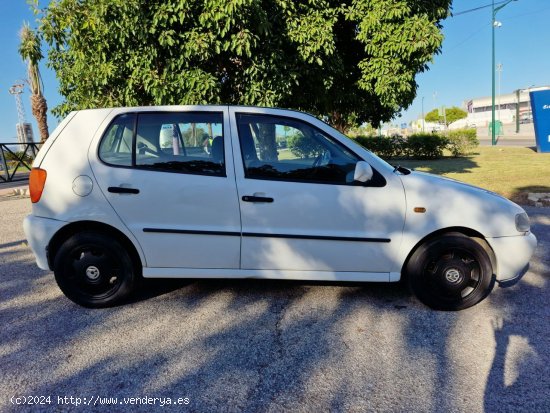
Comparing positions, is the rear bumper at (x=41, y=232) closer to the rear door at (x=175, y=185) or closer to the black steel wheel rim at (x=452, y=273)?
the rear door at (x=175, y=185)

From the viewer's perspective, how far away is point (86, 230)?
3.46m

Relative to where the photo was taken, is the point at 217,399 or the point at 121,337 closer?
the point at 217,399

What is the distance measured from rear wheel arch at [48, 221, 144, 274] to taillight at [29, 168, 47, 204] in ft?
1.14

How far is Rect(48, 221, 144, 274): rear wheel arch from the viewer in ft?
11.3

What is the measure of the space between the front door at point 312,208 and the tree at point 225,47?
326 cm

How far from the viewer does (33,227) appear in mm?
3424

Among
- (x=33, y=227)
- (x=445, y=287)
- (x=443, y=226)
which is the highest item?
(x=33, y=227)

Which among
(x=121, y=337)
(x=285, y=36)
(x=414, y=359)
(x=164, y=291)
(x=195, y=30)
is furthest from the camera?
(x=285, y=36)

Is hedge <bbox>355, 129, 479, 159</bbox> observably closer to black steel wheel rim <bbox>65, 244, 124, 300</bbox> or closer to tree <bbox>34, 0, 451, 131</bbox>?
tree <bbox>34, 0, 451, 131</bbox>

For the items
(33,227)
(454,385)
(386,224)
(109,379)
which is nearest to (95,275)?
(33,227)

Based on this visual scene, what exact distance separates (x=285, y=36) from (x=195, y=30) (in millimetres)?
1610

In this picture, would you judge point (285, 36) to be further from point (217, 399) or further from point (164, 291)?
point (217, 399)

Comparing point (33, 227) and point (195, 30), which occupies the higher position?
point (195, 30)

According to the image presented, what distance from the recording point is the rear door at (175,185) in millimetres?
3307
